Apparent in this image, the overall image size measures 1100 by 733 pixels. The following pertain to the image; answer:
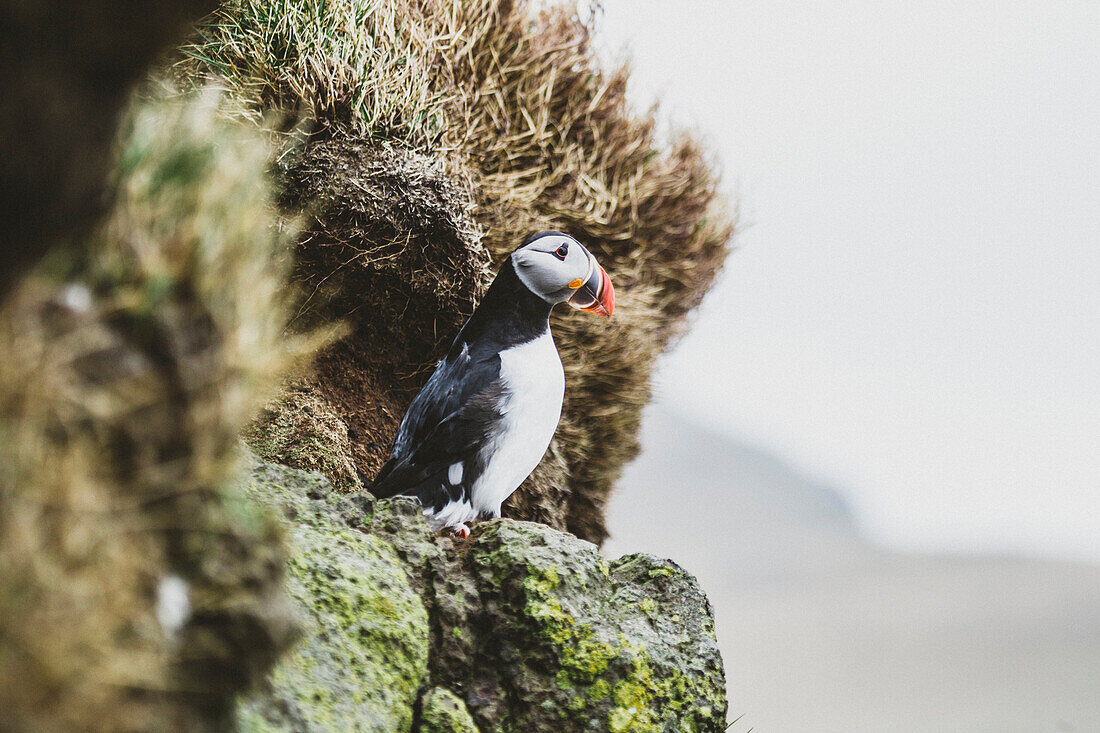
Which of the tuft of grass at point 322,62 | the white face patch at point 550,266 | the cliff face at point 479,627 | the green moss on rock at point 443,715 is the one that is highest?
the tuft of grass at point 322,62

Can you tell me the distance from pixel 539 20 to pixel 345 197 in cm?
268

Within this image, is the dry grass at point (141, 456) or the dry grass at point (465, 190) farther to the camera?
the dry grass at point (465, 190)

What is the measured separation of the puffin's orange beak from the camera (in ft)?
11.9

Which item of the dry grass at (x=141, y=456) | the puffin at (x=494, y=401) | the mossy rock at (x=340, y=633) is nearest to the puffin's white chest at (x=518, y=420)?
the puffin at (x=494, y=401)

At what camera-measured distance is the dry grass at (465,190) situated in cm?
412

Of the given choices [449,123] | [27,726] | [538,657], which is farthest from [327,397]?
[27,726]

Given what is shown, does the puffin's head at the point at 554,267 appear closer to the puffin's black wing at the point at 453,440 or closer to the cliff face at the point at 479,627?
the puffin's black wing at the point at 453,440

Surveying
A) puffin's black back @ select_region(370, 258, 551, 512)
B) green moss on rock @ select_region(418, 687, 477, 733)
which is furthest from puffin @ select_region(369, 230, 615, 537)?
green moss on rock @ select_region(418, 687, 477, 733)

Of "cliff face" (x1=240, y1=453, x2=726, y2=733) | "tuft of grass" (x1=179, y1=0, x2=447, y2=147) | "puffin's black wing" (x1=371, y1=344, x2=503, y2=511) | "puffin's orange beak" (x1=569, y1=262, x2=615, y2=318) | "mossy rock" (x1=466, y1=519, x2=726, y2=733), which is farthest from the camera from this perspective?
"tuft of grass" (x1=179, y1=0, x2=447, y2=147)

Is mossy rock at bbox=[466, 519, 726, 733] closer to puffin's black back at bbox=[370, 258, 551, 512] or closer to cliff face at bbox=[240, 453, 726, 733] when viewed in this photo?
cliff face at bbox=[240, 453, 726, 733]

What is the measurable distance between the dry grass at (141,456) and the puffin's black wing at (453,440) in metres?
1.83

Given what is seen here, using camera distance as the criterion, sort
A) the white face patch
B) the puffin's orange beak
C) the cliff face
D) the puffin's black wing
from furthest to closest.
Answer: the puffin's orange beak < the white face patch < the puffin's black wing < the cliff face

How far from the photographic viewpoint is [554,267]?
3.48 metres

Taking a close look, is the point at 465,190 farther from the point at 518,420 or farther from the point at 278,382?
the point at 278,382
